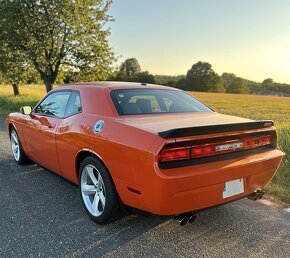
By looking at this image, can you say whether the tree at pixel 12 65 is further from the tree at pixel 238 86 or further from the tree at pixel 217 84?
the tree at pixel 238 86

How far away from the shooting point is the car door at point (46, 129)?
4.13 meters

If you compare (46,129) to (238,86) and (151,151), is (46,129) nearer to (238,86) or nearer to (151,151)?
(151,151)

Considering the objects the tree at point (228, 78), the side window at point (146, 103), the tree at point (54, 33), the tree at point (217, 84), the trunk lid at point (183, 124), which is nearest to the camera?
the trunk lid at point (183, 124)

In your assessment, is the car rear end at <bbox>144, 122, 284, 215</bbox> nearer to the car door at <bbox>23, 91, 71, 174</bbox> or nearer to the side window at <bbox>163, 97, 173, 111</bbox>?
the side window at <bbox>163, 97, 173, 111</bbox>

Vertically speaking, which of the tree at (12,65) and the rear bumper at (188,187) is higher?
the tree at (12,65)

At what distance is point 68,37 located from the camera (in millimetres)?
15711

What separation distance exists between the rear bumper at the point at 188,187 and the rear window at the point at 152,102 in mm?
994

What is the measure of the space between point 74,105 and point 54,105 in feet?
2.21

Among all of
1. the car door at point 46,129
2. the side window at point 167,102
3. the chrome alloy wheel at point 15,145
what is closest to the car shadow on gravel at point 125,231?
the car door at point 46,129

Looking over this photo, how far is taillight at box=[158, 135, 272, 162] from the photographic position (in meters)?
2.65

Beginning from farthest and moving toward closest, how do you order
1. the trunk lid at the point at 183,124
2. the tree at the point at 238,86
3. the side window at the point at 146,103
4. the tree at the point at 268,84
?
the tree at the point at 238,86, the tree at the point at 268,84, the side window at the point at 146,103, the trunk lid at the point at 183,124

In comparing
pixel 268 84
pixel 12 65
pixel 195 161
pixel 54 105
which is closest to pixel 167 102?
pixel 195 161

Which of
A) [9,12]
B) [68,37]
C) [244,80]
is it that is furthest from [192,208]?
[244,80]

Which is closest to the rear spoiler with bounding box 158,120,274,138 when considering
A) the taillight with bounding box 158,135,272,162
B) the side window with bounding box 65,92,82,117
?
the taillight with bounding box 158,135,272,162
